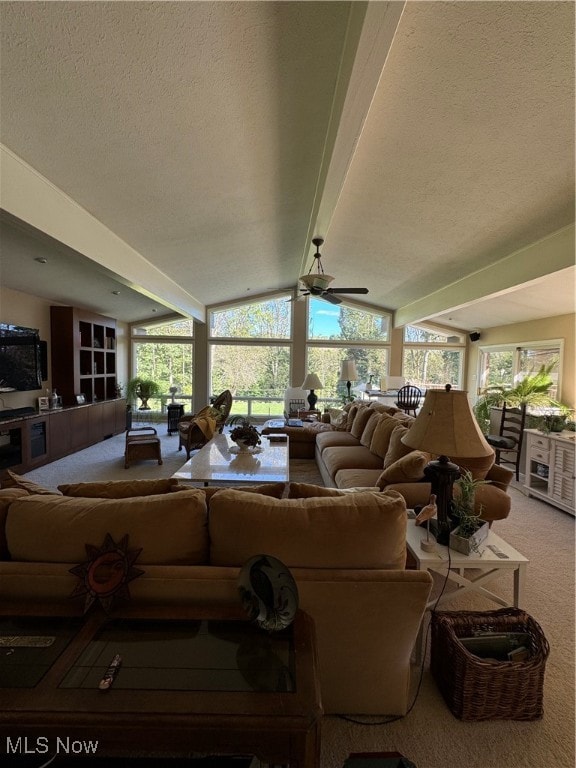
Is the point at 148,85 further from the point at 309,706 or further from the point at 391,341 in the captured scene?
the point at 391,341

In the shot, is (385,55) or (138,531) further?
(385,55)

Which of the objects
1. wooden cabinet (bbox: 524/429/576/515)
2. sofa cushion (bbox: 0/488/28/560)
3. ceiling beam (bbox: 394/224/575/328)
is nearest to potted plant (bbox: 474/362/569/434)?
wooden cabinet (bbox: 524/429/576/515)

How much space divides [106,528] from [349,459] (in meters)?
2.74

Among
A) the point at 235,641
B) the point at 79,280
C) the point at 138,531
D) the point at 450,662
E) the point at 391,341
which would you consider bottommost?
the point at 450,662

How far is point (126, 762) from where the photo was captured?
1087 millimetres

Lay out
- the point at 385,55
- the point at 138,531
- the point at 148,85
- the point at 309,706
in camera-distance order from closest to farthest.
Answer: the point at 309,706
the point at 138,531
the point at 385,55
the point at 148,85

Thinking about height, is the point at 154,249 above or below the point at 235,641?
above

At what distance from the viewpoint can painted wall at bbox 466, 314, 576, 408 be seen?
4887 millimetres

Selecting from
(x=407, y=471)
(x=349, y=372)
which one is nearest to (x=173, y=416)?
(x=349, y=372)

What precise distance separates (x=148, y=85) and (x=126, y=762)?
2.84m

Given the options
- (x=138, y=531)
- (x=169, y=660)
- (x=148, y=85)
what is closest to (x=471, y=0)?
(x=148, y=85)

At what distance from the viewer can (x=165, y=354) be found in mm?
8477

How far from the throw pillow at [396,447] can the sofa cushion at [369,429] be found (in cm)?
67

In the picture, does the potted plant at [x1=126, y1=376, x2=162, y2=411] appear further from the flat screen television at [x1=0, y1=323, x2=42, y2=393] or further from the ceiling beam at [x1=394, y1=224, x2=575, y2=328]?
the ceiling beam at [x1=394, y1=224, x2=575, y2=328]
